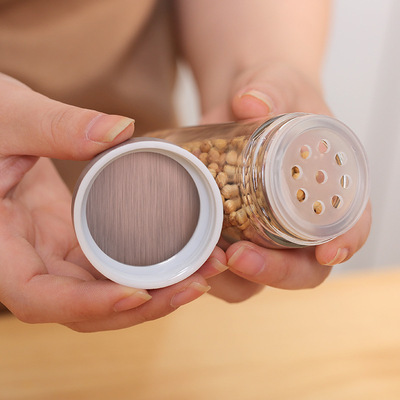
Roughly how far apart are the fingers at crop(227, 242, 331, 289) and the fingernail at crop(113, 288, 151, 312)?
68 millimetres

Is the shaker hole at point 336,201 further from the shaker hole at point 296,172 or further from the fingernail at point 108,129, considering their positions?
the fingernail at point 108,129

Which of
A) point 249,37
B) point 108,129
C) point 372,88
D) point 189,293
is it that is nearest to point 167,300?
point 189,293

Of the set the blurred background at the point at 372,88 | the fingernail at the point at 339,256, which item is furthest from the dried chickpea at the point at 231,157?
the blurred background at the point at 372,88

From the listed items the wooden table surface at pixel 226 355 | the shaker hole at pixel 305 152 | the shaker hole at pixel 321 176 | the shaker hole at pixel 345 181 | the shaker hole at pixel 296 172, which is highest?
the shaker hole at pixel 305 152

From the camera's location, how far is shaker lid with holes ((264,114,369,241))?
318 millimetres

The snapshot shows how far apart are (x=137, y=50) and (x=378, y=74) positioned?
0.63 m

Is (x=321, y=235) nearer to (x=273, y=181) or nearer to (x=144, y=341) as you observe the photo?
(x=273, y=181)

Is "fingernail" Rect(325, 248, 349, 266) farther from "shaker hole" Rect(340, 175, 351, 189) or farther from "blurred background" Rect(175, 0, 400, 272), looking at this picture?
"blurred background" Rect(175, 0, 400, 272)

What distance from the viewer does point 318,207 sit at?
34cm

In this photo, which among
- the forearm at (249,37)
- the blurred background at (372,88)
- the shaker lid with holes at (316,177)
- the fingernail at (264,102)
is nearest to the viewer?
the shaker lid with holes at (316,177)

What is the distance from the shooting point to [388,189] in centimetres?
117

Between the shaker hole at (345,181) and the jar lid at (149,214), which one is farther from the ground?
the shaker hole at (345,181)

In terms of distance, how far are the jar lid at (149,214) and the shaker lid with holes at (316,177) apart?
0.04 meters

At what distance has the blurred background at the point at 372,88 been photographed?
1.01 m
